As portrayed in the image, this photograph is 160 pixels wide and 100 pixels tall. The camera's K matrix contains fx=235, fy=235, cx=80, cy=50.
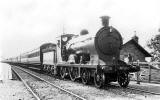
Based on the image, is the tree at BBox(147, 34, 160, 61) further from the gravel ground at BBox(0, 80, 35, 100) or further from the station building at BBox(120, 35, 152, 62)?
the gravel ground at BBox(0, 80, 35, 100)

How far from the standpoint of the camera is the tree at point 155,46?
35500 millimetres

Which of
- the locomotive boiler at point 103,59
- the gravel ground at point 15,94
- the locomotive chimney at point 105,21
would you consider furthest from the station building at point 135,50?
the gravel ground at point 15,94

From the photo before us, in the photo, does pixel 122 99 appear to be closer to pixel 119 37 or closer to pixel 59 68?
pixel 119 37

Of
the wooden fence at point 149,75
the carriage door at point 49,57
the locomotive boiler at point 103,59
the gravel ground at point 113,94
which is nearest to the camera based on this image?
the gravel ground at point 113,94

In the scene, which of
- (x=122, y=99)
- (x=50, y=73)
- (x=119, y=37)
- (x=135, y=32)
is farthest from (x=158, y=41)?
(x=122, y=99)

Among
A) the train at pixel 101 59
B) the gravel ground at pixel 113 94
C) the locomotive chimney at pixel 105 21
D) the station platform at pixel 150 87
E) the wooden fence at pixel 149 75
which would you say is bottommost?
the station platform at pixel 150 87

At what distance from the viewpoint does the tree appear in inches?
1398

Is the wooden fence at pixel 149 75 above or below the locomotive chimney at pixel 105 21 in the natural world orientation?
below

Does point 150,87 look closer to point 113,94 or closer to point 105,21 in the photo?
point 113,94

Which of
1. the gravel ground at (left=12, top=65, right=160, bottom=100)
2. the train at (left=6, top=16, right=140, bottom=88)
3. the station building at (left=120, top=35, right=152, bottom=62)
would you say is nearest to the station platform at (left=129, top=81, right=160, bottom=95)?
the train at (left=6, top=16, right=140, bottom=88)

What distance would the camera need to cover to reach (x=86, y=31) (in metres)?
15.0

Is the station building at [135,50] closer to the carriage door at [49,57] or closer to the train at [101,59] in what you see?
the carriage door at [49,57]

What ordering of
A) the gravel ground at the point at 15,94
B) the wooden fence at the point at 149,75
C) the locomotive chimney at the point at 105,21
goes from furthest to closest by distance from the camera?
the wooden fence at the point at 149,75, the locomotive chimney at the point at 105,21, the gravel ground at the point at 15,94

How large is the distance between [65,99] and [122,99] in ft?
6.53
